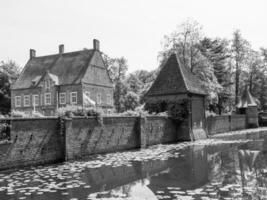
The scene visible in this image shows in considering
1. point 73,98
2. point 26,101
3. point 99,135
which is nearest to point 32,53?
point 26,101

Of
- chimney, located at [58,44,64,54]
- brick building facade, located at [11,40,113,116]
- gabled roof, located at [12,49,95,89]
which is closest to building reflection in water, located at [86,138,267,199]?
brick building facade, located at [11,40,113,116]

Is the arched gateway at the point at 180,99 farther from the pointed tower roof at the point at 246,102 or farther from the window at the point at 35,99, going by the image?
the pointed tower roof at the point at 246,102

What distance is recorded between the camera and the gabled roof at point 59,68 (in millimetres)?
42688

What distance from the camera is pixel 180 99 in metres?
26.2

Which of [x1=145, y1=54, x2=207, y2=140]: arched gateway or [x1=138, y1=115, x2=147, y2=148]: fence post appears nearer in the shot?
[x1=138, y1=115, x2=147, y2=148]: fence post

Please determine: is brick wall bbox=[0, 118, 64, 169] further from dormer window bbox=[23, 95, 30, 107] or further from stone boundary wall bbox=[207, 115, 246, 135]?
dormer window bbox=[23, 95, 30, 107]

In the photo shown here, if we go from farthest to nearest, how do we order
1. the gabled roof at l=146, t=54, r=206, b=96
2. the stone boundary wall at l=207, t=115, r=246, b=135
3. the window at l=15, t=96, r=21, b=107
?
the window at l=15, t=96, r=21, b=107, the stone boundary wall at l=207, t=115, r=246, b=135, the gabled roof at l=146, t=54, r=206, b=96

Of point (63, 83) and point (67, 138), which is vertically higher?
point (63, 83)

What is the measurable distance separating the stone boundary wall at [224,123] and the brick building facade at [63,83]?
616 inches

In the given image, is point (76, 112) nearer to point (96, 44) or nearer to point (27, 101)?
point (96, 44)

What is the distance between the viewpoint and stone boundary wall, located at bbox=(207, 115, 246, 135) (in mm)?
33263

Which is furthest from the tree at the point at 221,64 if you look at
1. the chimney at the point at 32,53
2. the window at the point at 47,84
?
the chimney at the point at 32,53

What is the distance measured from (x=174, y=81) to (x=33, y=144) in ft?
53.6

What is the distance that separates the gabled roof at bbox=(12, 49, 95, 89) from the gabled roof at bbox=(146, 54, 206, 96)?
16159 mm
